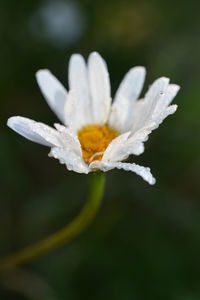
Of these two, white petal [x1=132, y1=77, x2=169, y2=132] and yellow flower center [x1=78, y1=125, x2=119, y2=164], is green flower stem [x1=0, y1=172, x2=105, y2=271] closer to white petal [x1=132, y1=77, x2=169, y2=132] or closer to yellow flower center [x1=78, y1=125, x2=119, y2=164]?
yellow flower center [x1=78, y1=125, x2=119, y2=164]

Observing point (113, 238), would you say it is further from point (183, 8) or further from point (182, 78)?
point (183, 8)

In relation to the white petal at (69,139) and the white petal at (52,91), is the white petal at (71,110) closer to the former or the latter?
the white petal at (52,91)

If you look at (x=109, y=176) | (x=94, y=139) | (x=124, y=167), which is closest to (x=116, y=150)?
(x=124, y=167)

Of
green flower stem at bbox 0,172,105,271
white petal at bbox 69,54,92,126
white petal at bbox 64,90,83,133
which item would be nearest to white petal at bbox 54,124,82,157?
green flower stem at bbox 0,172,105,271

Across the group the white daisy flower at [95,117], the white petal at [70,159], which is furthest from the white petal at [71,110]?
the white petal at [70,159]

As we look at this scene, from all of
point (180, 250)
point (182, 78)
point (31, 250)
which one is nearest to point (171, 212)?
point (180, 250)
